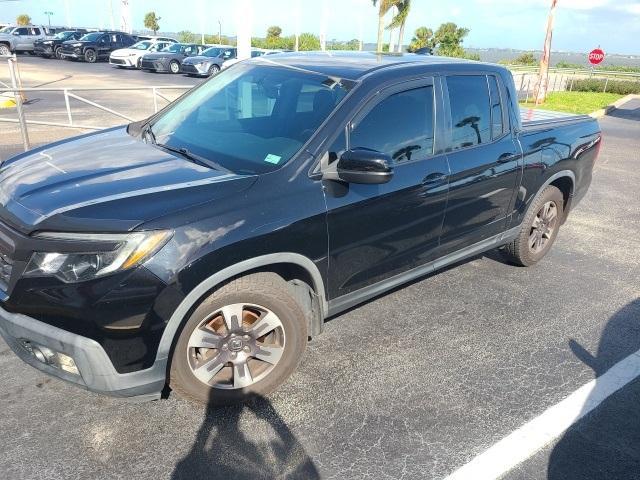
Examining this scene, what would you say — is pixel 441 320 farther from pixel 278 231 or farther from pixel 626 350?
pixel 278 231

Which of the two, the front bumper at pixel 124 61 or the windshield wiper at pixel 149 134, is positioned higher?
the windshield wiper at pixel 149 134

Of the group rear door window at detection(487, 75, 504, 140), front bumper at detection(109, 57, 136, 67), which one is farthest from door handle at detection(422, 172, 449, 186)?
front bumper at detection(109, 57, 136, 67)

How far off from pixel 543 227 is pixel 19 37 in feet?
125

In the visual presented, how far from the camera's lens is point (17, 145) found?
28.2 ft

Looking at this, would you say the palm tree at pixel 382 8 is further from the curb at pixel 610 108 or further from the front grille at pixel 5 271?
the front grille at pixel 5 271

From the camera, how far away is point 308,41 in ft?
172

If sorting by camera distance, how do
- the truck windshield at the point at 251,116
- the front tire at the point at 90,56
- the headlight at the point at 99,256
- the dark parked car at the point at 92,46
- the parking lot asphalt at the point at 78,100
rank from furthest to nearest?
the front tire at the point at 90,56 → the dark parked car at the point at 92,46 → the parking lot asphalt at the point at 78,100 → the truck windshield at the point at 251,116 → the headlight at the point at 99,256

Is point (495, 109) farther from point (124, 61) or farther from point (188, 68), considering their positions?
point (124, 61)

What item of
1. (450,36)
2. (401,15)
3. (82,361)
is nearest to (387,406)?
(82,361)

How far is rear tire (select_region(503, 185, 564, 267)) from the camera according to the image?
461 cm

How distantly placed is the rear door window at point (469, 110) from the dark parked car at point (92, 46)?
32.1 metres

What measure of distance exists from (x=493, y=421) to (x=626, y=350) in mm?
1425

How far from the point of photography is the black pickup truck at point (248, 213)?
2340mm

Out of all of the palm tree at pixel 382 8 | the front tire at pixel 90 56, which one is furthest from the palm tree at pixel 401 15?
the front tire at pixel 90 56
